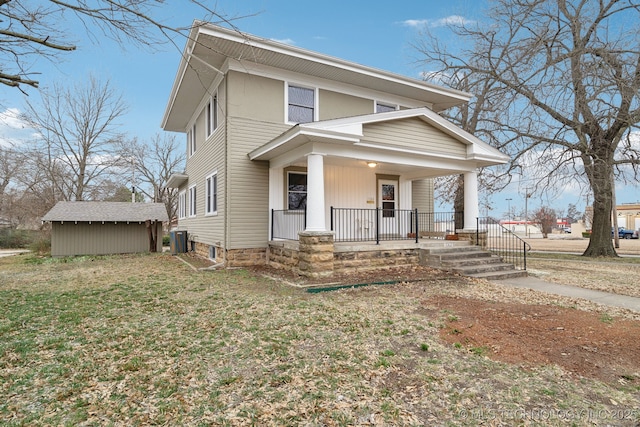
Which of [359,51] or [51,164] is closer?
Result: [359,51]

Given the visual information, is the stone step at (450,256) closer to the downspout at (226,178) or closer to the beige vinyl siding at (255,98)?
the downspout at (226,178)

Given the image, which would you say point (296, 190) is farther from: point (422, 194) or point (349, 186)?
point (422, 194)

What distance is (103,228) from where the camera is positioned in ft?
55.3

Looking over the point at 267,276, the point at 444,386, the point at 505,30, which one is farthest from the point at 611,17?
the point at 444,386


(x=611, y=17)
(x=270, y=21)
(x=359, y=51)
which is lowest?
(x=270, y=21)

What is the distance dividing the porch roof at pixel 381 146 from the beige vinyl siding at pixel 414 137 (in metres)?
0.02

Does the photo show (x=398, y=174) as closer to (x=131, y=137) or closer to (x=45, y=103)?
(x=45, y=103)

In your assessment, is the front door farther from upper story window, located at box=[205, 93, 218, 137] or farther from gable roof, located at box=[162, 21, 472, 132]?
upper story window, located at box=[205, 93, 218, 137]

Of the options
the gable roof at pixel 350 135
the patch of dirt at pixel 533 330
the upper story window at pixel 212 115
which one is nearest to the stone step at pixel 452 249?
the patch of dirt at pixel 533 330

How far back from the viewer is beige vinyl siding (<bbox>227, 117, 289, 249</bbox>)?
31.8 ft

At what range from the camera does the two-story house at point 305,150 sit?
8211 millimetres

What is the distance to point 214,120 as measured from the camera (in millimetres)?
11383

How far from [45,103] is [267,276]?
23772 millimetres

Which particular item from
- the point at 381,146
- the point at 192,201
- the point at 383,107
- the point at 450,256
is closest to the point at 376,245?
the point at 450,256
